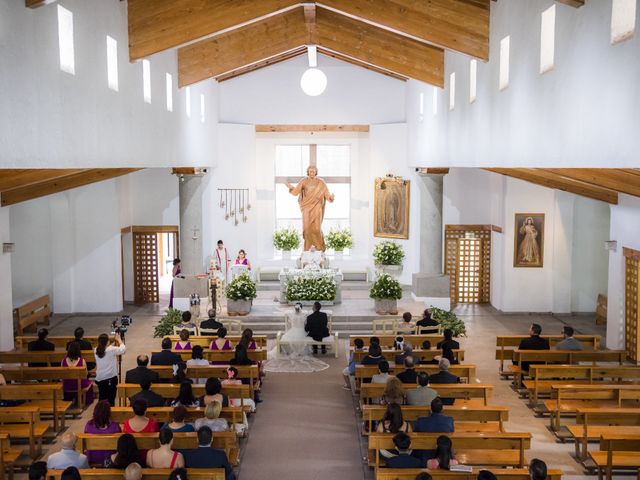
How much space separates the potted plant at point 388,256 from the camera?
2478 cm

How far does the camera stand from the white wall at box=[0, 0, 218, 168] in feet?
28.3

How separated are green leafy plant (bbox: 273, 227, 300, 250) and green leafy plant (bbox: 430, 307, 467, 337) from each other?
714cm

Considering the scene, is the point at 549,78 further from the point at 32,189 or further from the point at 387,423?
the point at 32,189

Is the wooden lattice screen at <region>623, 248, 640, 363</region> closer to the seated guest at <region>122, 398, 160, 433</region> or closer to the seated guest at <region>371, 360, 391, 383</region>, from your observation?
the seated guest at <region>371, 360, 391, 383</region>

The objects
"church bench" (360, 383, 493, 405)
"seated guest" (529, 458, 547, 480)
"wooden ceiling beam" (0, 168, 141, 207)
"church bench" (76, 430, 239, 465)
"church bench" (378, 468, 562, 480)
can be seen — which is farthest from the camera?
"wooden ceiling beam" (0, 168, 141, 207)

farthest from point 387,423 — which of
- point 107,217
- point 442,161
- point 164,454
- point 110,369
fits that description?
point 107,217

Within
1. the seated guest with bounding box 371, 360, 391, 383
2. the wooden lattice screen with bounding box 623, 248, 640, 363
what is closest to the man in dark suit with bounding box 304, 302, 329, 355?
the seated guest with bounding box 371, 360, 391, 383

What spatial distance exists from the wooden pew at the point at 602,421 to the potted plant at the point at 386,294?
9466 millimetres

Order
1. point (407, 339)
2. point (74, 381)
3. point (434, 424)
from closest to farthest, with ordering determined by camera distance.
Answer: point (434, 424) < point (74, 381) < point (407, 339)

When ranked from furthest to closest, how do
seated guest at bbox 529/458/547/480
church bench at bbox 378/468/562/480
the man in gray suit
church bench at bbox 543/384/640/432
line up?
1. church bench at bbox 543/384/640/432
2. the man in gray suit
3. church bench at bbox 378/468/562/480
4. seated guest at bbox 529/458/547/480

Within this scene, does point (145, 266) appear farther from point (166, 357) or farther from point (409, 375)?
point (409, 375)

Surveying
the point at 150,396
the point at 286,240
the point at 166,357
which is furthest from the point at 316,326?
the point at 286,240

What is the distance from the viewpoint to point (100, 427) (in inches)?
383

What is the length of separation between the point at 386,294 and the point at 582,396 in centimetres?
877
